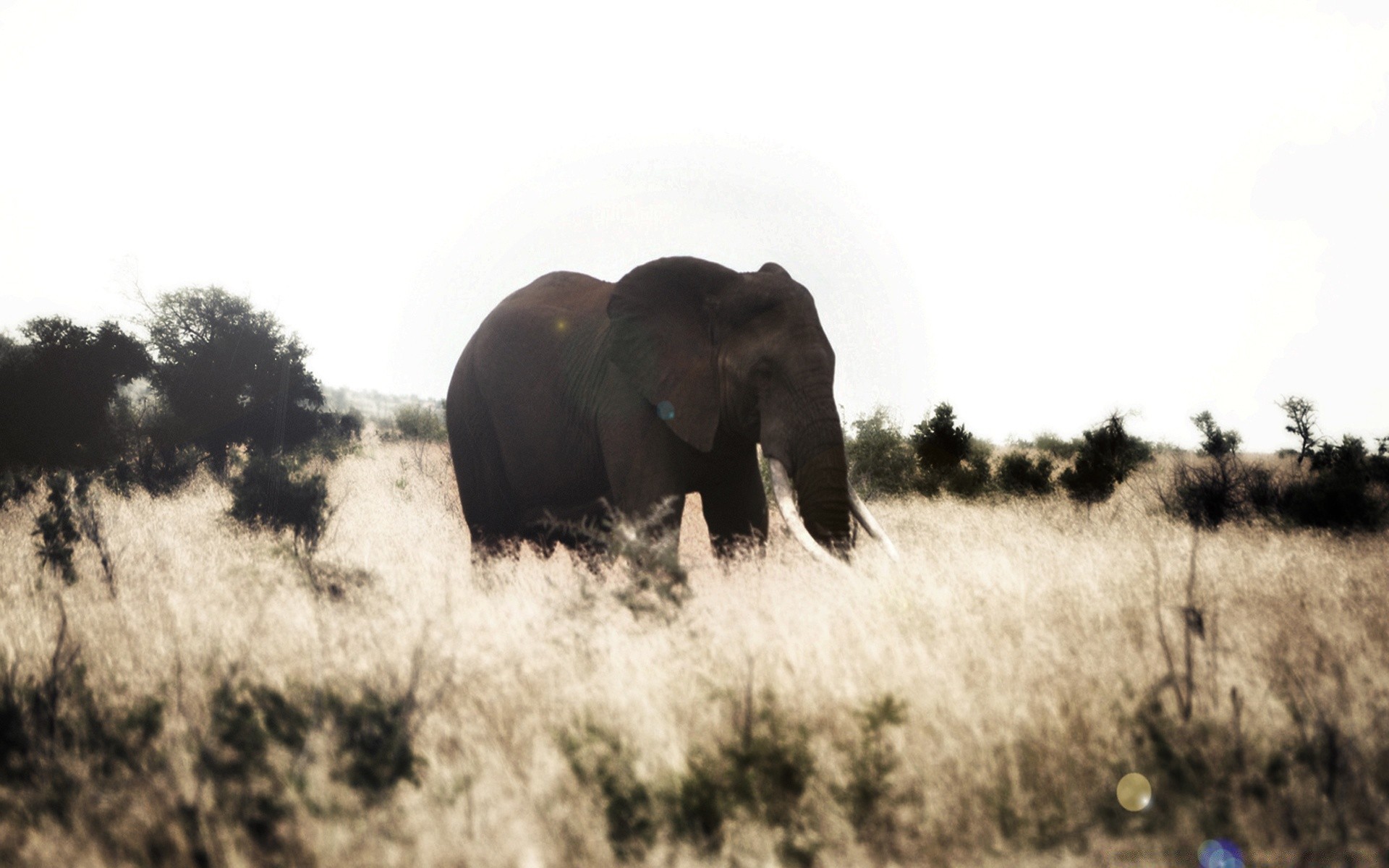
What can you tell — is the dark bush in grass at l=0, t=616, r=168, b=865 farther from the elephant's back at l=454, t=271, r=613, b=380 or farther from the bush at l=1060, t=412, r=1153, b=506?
the bush at l=1060, t=412, r=1153, b=506

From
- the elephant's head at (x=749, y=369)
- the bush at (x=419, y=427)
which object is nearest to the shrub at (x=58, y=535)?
the elephant's head at (x=749, y=369)

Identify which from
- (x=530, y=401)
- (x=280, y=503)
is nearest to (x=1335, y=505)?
(x=530, y=401)

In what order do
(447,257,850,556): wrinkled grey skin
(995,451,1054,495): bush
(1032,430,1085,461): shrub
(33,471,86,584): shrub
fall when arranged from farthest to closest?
1. (1032,430,1085,461): shrub
2. (995,451,1054,495): bush
3. (33,471,86,584): shrub
4. (447,257,850,556): wrinkled grey skin

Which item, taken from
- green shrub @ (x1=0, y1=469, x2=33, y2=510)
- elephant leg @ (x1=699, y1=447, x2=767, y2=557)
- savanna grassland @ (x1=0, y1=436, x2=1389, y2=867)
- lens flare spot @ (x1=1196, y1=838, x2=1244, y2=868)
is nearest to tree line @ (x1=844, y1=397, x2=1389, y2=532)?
savanna grassland @ (x1=0, y1=436, x2=1389, y2=867)

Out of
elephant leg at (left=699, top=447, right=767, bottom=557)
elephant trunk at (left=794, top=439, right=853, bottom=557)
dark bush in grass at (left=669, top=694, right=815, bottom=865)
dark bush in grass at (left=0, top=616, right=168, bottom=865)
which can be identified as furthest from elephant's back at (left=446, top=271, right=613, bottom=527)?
dark bush in grass at (left=669, top=694, right=815, bottom=865)

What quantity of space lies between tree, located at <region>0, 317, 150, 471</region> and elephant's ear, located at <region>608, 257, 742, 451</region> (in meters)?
16.7

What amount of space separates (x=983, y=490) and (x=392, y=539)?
428 inches

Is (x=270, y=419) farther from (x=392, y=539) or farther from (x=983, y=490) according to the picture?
(x=983, y=490)

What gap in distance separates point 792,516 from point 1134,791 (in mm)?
2909

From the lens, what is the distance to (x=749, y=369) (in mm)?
5867

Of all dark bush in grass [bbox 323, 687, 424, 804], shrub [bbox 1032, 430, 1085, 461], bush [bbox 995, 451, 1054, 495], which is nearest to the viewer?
dark bush in grass [bbox 323, 687, 424, 804]

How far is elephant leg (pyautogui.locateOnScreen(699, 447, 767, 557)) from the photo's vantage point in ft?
21.6

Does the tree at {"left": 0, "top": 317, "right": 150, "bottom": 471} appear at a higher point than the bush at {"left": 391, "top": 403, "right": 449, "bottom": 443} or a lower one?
higher

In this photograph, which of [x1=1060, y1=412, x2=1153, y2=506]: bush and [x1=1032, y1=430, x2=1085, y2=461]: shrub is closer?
[x1=1060, y1=412, x2=1153, y2=506]: bush
